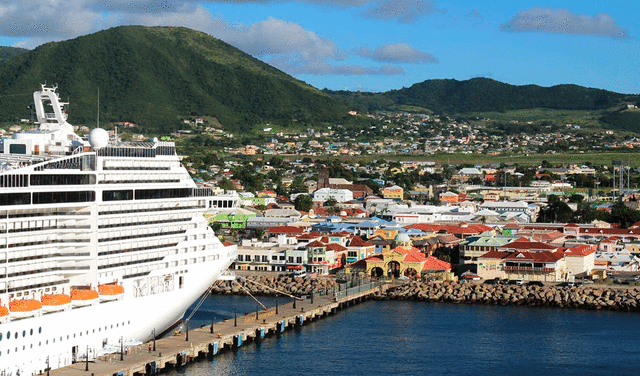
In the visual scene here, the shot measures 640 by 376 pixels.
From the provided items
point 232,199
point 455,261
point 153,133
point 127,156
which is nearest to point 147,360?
point 127,156

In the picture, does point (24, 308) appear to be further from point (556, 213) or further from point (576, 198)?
point (576, 198)

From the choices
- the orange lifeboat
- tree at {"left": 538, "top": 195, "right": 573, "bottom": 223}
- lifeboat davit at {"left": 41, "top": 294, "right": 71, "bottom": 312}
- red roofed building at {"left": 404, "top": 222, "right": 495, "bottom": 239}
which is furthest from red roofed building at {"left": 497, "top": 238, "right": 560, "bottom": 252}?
the orange lifeboat

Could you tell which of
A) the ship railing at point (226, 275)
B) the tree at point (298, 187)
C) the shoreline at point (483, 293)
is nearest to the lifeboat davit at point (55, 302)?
the ship railing at point (226, 275)

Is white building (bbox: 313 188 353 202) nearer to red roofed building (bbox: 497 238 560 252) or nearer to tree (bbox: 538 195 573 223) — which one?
tree (bbox: 538 195 573 223)

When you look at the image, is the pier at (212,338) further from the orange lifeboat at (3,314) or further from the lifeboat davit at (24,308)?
the orange lifeboat at (3,314)

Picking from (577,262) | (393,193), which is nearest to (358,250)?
(577,262)
